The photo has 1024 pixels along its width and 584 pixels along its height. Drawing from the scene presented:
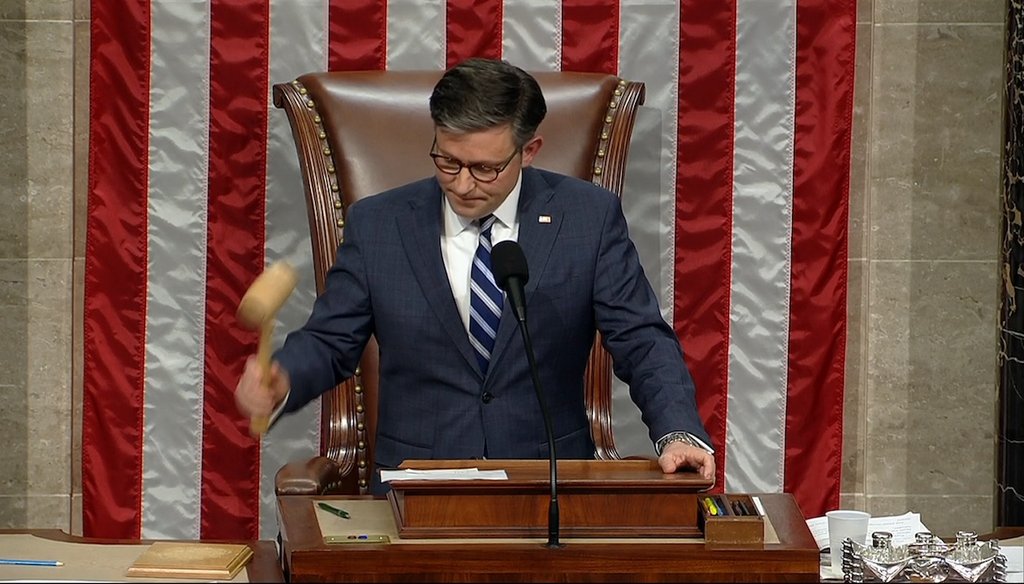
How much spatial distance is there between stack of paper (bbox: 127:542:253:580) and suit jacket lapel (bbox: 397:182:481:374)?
84 centimetres

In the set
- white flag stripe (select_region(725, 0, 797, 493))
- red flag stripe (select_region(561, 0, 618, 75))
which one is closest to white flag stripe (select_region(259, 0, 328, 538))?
red flag stripe (select_region(561, 0, 618, 75))

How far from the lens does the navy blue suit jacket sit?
314 centimetres

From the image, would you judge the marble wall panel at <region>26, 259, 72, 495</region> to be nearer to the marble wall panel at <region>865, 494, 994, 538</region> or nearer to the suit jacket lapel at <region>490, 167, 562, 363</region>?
the suit jacket lapel at <region>490, 167, 562, 363</region>

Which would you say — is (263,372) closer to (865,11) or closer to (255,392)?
(255,392)

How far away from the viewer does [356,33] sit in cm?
391

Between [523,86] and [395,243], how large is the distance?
1.57 ft

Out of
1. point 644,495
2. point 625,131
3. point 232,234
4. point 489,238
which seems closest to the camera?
point 644,495

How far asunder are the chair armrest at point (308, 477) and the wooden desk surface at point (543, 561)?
677 mm

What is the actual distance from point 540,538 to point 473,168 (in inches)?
34.1

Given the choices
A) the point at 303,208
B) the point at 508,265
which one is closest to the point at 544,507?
the point at 508,265

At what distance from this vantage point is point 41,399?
13.2 ft

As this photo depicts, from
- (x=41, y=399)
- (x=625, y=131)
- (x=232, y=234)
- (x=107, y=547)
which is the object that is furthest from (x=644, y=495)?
(x=41, y=399)

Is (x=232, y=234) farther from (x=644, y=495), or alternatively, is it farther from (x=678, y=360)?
(x=644, y=495)

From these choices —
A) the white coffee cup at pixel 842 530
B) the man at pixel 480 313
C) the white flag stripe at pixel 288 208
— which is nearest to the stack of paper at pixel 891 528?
the white coffee cup at pixel 842 530
